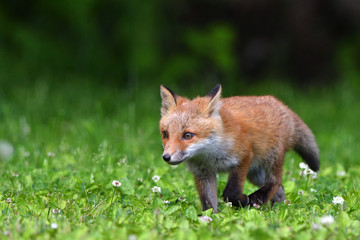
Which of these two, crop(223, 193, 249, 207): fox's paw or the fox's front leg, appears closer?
crop(223, 193, 249, 207): fox's paw

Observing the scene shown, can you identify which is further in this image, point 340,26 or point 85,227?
point 340,26

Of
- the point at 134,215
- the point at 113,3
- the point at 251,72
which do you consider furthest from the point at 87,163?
the point at 251,72

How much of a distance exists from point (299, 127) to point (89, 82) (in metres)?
7.12

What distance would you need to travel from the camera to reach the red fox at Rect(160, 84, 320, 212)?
5090mm

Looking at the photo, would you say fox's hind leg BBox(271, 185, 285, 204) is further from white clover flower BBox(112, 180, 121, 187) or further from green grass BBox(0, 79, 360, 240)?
white clover flower BBox(112, 180, 121, 187)

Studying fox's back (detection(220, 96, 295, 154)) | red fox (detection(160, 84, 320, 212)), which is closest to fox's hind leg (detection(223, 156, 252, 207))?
red fox (detection(160, 84, 320, 212))

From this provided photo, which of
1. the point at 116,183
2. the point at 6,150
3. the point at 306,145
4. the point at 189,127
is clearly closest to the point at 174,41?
the point at 6,150

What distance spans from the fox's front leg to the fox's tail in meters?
1.28

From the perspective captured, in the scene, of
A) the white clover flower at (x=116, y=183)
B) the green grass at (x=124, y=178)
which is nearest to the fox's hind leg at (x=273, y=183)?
the green grass at (x=124, y=178)

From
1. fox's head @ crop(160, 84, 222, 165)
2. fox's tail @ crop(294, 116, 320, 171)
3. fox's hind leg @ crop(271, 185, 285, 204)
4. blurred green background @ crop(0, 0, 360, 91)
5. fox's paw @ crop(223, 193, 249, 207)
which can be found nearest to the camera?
fox's head @ crop(160, 84, 222, 165)

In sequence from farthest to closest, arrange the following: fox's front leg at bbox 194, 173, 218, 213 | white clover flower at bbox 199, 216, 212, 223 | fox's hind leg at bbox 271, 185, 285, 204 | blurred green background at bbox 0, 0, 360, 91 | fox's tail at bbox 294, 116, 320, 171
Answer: blurred green background at bbox 0, 0, 360, 91 → fox's tail at bbox 294, 116, 320, 171 → fox's hind leg at bbox 271, 185, 285, 204 → fox's front leg at bbox 194, 173, 218, 213 → white clover flower at bbox 199, 216, 212, 223

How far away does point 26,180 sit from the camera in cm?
589

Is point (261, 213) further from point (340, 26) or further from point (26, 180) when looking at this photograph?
point (340, 26)

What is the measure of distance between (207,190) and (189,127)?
697 millimetres
